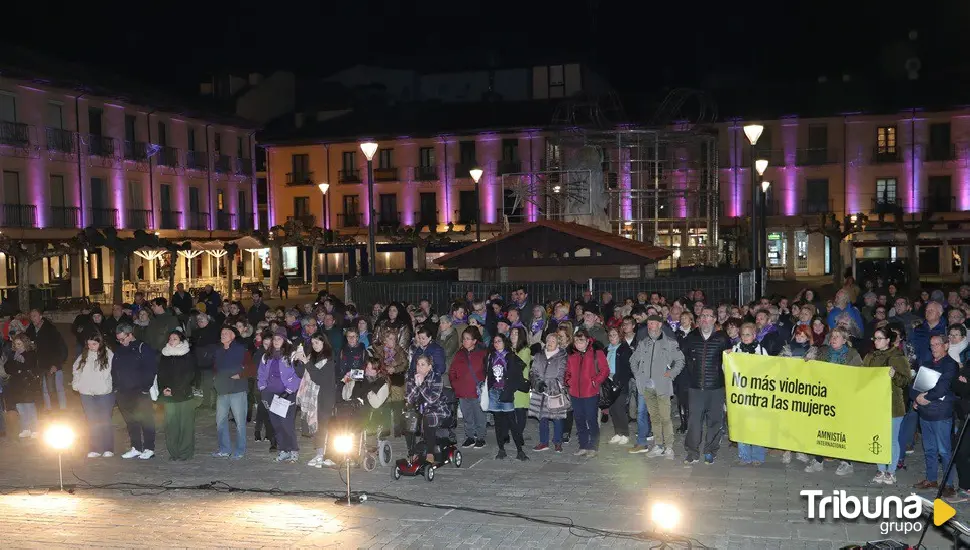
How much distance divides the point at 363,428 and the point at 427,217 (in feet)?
153

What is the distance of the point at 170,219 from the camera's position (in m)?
47.6

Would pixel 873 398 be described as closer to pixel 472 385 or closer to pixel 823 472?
pixel 823 472

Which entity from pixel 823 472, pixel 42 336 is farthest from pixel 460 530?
pixel 42 336

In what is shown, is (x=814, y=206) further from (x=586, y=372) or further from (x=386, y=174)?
(x=586, y=372)

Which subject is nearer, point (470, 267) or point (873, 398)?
point (873, 398)

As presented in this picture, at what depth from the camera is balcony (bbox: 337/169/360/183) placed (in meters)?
58.3

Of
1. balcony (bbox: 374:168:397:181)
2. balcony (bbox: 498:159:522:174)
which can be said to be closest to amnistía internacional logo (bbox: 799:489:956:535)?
balcony (bbox: 498:159:522:174)

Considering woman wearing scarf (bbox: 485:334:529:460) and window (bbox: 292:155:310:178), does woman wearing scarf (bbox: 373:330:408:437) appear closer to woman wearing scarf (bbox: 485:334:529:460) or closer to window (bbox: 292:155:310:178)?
woman wearing scarf (bbox: 485:334:529:460)

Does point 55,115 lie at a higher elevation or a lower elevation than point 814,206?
higher

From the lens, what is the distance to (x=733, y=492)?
9.84m

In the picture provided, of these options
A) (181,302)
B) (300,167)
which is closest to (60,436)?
(181,302)

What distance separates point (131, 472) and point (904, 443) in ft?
29.8

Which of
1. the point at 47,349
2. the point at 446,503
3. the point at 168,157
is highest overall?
the point at 168,157

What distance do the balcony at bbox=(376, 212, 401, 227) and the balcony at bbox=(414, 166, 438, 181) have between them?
2727 mm
